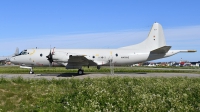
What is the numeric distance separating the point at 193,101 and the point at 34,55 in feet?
94.4

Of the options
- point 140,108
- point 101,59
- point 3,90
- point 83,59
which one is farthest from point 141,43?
point 140,108

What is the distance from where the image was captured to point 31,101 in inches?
547

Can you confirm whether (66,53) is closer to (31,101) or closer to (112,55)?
(112,55)

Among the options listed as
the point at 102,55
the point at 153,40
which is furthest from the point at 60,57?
the point at 153,40

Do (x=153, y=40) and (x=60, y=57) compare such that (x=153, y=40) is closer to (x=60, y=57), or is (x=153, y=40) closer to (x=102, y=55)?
(x=102, y=55)

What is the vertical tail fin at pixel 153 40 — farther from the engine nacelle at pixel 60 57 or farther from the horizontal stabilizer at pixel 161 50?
the engine nacelle at pixel 60 57

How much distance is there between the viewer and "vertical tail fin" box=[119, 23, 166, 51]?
120 ft

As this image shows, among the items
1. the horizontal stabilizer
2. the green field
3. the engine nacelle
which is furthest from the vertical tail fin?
the green field

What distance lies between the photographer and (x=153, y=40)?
3675cm

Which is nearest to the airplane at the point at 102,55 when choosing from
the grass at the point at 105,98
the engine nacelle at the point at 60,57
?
the engine nacelle at the point at 60,57

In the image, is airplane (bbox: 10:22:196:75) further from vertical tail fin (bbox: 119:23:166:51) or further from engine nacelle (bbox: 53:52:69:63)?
engine nacelle (bbox: 53:52:69:63)

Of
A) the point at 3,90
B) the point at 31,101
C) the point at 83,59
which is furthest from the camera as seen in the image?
the point at 83,59

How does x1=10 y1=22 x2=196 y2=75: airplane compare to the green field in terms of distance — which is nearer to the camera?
the green field

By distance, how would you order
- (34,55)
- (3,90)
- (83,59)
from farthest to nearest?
(34,55) < (83,59) < (3,90)
